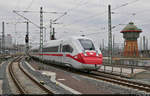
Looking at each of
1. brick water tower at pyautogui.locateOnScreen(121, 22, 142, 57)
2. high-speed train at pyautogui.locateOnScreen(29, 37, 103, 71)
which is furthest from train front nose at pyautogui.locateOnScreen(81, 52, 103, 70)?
brick water tower at pyautogui.locateOnScreen(121, 22, 142, 57)

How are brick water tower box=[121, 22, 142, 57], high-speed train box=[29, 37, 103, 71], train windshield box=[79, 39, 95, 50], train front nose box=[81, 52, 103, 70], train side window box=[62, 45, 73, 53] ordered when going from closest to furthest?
1. train front nose box=[81, 52, 103, 70]
2. high-speed train box=[29, 37, 103, 71]
3. train windshield box=[79, 39, 95, 50]
4. train side window box=[62, 45, 73, 53]
5. brick water tower box=[121, 22, 142, 57]

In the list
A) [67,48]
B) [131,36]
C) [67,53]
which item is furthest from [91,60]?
[131,36]

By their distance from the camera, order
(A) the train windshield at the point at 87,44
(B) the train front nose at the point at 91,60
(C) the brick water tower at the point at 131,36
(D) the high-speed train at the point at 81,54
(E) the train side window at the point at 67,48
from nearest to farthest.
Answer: (B) the train front nose at the point at 91,60 < (D) the high-speed train at the point at 81,54 < (A) the train windshield at the point at 87,44 < (E) the train side window at the point at 67,48 < (C) the brick water tower at the point at 131,36

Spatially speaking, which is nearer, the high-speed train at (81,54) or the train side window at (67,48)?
the high-speed train at (81,54)

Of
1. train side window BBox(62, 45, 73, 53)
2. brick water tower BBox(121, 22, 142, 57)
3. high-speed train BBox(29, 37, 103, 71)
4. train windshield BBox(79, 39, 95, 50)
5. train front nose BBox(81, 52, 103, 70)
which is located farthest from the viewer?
brick water tower BBox(121, 22, 142, 57)

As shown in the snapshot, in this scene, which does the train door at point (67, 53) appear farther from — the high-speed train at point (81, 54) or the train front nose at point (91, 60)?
the train front nose at point (91, 60)

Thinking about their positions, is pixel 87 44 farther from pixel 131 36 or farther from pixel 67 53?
pixel 131 36

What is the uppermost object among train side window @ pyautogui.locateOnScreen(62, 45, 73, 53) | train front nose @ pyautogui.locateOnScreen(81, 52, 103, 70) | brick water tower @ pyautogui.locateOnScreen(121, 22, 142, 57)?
brick water tower @ pyautogui.locateOnScreen(121, 22, 142, 57)

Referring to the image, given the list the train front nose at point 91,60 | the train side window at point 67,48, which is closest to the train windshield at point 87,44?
the train front nose at point 91,60

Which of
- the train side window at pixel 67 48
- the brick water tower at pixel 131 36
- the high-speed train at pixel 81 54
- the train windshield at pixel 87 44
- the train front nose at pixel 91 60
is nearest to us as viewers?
the train front nose at pixel 91 60

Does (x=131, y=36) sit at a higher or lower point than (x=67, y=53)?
higher

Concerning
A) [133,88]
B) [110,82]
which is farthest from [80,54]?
[133,88]

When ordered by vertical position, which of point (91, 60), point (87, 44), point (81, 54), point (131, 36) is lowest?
Answer: point (91, 60)

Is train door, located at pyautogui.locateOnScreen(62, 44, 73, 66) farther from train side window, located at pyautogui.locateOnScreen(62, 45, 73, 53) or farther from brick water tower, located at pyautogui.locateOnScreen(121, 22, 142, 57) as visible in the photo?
brick water tower, located at pyautogui.locateOnScreen(121, 22, 142, 57)
